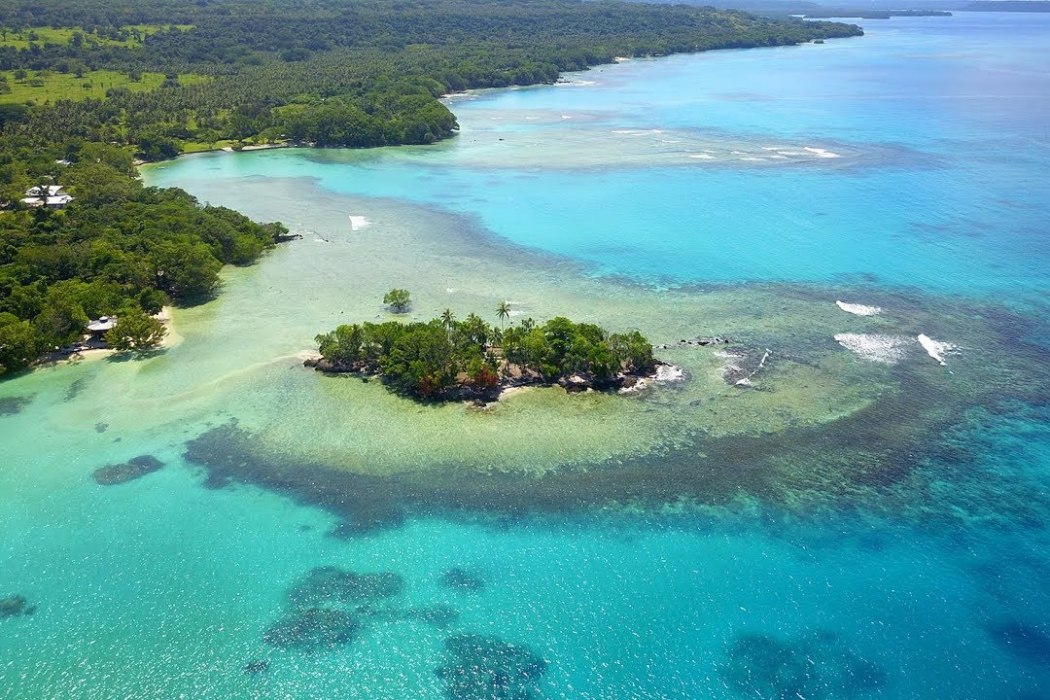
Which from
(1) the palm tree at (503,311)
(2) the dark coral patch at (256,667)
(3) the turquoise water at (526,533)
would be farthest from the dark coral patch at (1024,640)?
(1) the palm tree at (503,311)

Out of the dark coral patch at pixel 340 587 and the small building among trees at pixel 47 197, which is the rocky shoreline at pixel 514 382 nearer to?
the dark coral patch at pixel 340 587

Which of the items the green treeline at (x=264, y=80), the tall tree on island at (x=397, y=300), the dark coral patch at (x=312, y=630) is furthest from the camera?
the green treeline at (x=264, y=80)

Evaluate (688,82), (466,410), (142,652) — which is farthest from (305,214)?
(688,82)

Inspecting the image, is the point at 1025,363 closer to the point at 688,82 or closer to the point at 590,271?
the point at 590,271

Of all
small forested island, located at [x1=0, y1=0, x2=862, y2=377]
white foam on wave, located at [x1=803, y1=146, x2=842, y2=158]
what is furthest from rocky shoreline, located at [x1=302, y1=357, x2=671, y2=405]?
white foam on wave, located at [x1=803, y1=146, x2=842, y2=158]

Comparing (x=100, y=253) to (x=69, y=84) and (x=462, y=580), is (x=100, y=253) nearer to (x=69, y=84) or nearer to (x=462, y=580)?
(x=462, y=580)

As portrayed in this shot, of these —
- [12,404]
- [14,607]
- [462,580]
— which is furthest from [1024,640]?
[12,404]
